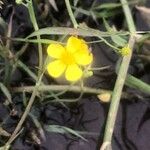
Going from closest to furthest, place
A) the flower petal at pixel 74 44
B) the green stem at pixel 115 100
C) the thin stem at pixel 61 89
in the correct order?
the flower petal at pixel 74 44, the green stem at pixel 115 100, the thin stem at pixel 61 89

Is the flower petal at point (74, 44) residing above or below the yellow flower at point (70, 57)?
above

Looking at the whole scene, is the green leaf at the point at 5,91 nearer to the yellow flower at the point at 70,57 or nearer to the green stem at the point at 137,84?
the yellow flower at the point at 70,57

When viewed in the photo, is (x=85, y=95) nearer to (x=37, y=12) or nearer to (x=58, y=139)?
(x=58, y=139)

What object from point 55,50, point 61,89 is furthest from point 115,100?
point 55,50

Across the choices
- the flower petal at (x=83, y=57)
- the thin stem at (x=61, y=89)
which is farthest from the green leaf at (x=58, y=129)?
the flower petal at (x=83, y=57)

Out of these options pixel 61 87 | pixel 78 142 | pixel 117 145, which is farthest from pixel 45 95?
pixel 117 145

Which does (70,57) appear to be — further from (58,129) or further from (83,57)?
(58,129)

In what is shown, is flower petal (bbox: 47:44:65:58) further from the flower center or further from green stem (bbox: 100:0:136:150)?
green stem (bbox: 100:0:136:150)

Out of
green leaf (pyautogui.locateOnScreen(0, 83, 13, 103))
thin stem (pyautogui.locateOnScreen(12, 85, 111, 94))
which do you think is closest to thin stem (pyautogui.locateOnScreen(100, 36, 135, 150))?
thin stem (pyautogui.locateOnScreen(12, 85, 111, 94))
